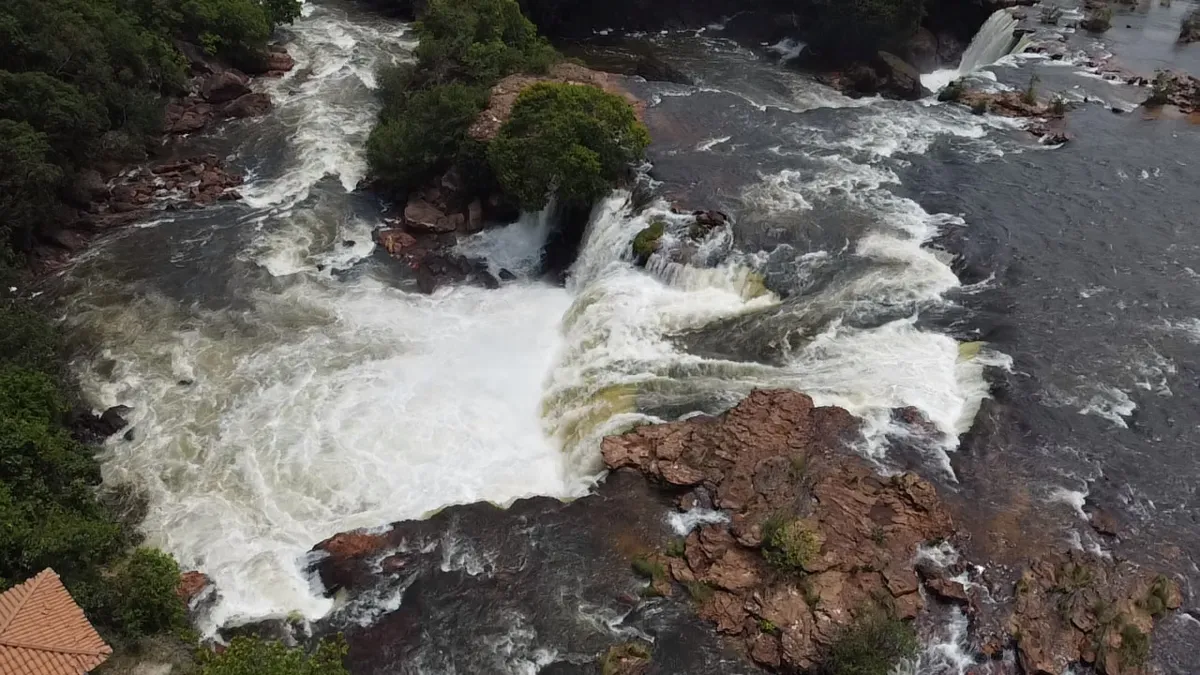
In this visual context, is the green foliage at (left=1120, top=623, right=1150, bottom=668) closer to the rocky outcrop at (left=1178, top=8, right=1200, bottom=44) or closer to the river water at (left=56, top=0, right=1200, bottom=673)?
the river water at (left=56, top=0, right=1200, bottom=673)

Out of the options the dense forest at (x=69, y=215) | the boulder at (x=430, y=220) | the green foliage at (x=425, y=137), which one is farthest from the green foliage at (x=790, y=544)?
the green foliage at (x=425, y=137)

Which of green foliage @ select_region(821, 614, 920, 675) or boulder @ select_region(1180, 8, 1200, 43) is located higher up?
boulder @ select_region(1180, 8, 1200, 43)

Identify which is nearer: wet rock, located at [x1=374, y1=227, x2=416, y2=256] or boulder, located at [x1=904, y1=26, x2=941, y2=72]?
wet rock, located at [x1=374, y1=227, x2=416, y2=256]

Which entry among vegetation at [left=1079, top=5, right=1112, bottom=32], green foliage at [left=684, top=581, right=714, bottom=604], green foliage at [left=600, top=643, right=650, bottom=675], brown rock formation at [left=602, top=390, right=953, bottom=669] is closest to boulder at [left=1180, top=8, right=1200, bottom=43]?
vegetation at [left=1079, top=5, right=1112, bottom=32]

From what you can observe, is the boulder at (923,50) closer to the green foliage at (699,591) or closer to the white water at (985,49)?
the white water at (985,49)

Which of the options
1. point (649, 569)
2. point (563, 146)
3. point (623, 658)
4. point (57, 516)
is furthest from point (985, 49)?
point (57, 516)

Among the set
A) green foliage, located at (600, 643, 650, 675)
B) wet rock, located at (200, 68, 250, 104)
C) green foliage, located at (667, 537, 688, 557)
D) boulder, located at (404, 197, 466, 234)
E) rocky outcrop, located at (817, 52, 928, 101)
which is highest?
wet rock, located at (200, 68, 250, 104)
